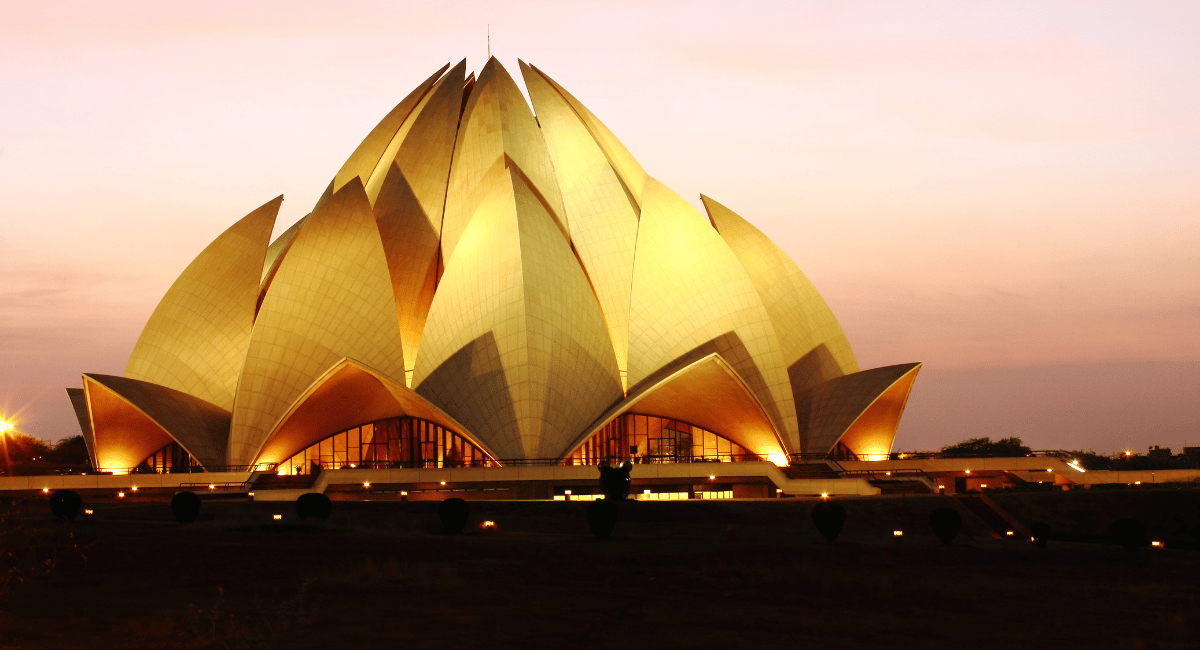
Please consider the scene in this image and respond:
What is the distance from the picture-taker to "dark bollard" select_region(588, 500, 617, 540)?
20469 mm

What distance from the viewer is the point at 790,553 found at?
1861 cm

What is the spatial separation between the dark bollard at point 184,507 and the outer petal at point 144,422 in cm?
1719

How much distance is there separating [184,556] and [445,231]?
27440 mm

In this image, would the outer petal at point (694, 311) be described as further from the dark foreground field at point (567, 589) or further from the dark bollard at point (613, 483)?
the dark foreground field at point (567, 589)

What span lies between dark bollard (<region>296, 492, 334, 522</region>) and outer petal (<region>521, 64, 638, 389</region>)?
17.8 meters

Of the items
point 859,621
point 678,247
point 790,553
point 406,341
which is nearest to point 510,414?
point 406,341

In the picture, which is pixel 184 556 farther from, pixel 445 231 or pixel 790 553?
pixel 445 231

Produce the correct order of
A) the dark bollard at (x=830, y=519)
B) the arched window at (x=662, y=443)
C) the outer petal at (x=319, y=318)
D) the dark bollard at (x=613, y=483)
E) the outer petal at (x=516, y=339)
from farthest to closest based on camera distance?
the arched window at (x=662, y=443) → the outer petal at (x=319, y=318) → the outer petal at (x=516, y=339) → the dark bollard at (x=613, y=483) → the dark bollard at (x=830, y=519)

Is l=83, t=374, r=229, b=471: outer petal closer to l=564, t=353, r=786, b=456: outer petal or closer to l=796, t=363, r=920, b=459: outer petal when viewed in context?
l=564, t=353, r=786, b=456: outer petal

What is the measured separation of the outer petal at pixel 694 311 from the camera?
3984 cm

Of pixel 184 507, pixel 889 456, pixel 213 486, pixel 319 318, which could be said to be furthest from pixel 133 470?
pixel 889 456

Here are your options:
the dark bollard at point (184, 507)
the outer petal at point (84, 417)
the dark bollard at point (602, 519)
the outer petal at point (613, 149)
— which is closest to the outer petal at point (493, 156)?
the outer petal at point (613, 149)

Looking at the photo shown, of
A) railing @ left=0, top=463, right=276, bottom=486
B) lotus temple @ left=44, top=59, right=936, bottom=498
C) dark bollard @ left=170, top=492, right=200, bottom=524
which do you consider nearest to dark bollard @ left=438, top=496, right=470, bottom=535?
dark bollard @ left=170, top=492, right=200, bottom=524

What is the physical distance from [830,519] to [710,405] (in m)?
19.6
